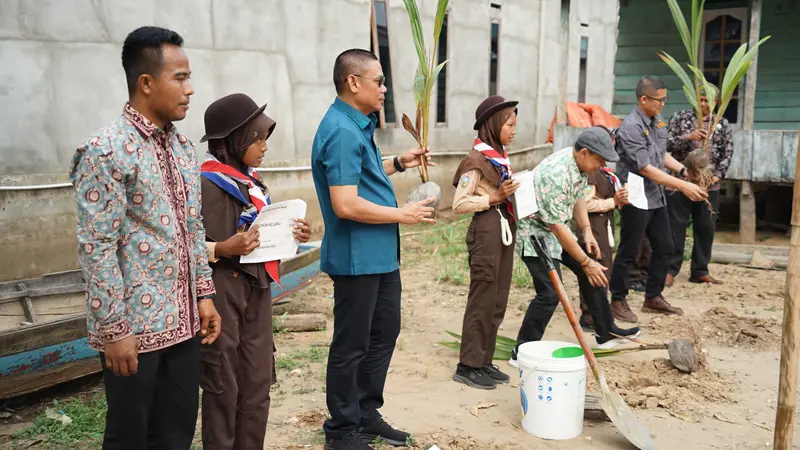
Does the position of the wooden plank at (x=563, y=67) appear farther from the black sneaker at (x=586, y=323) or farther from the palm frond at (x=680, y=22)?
the black sneaker at (x=586, y=323)

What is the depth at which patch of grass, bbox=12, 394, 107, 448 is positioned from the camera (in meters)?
4.03

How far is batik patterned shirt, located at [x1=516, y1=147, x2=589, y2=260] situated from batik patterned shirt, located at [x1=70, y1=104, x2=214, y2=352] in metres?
2.66

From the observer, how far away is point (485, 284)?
15.6ft

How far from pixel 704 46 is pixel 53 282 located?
11.6m

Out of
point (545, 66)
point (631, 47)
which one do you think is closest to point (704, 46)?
point (631, 47)

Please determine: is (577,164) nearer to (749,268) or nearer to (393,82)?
(749,268)

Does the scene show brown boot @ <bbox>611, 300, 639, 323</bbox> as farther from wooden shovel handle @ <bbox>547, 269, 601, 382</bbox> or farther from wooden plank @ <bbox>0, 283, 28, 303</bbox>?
wooden plank @ <bbox>0, 283, 28, 303</bbox>

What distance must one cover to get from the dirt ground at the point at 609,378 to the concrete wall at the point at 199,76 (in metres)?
2.45

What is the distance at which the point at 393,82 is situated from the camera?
1092 centimetres

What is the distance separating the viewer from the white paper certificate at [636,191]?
20.4 feet

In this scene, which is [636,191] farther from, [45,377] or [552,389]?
[45,377]

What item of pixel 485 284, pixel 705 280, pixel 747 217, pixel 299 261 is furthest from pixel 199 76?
pixel 747 217

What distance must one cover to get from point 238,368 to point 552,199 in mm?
2425


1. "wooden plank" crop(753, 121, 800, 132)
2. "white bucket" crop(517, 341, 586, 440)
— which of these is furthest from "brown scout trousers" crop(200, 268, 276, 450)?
"wooden plank" crop(753, 121, 800, 132)
